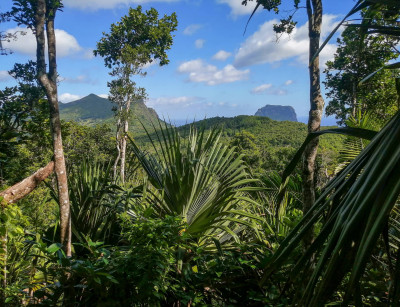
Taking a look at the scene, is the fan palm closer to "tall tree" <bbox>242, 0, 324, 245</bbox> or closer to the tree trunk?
"tall tree" <bbox>242, 0, 324, 245</bbox>

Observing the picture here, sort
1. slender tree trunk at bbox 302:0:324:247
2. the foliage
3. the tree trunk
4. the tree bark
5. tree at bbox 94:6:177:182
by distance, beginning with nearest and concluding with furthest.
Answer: the foliage < slender tree trunk at bbox 302:0:324:247 < the tree bark < the tree trunk < tree at bbox 94:6:177:182

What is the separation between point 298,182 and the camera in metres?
3.10

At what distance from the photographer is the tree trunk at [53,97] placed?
96.7 inches

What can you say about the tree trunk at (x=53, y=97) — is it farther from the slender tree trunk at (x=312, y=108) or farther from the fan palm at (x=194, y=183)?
the slender tree trunk at (x=312, y=108)

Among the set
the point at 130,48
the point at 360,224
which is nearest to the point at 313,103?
the point at 360,224

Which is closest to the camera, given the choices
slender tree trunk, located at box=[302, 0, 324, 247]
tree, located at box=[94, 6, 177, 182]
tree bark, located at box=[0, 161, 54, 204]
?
slender tree trunk, located at box=[302, 0, 324, 247]

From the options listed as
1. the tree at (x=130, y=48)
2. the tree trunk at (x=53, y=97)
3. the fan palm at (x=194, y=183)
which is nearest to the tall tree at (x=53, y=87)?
the tree trunk at (x=53, y=97)

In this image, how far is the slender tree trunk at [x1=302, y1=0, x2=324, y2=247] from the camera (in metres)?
1.95

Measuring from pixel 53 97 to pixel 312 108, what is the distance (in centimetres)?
258

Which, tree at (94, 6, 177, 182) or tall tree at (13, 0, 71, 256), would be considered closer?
tall tree at (13, 0, 71, 256)

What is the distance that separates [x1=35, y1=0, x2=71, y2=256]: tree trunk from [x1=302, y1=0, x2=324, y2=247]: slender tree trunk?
6.07 ft

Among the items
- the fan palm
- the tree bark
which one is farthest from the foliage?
the tree bark

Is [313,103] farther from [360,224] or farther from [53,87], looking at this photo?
[53,87]

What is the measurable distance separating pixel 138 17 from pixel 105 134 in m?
8.86
